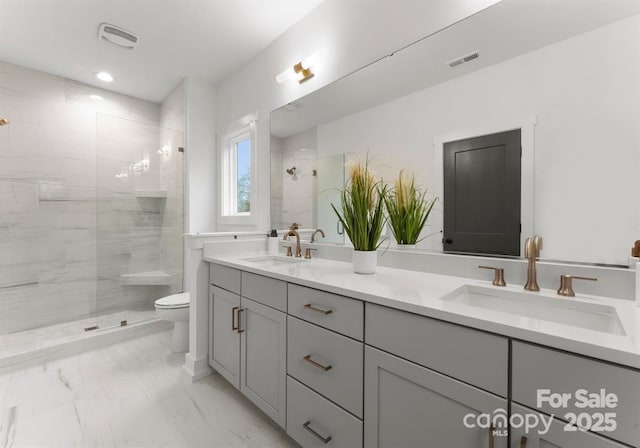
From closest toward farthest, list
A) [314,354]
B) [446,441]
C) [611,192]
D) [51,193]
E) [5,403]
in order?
1. [446,441]
2. [611,192]
3. [314,354]
4. [5,403]
5. [51,193]

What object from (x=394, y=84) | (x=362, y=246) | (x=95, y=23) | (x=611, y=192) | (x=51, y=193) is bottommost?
(x=362, y=246)

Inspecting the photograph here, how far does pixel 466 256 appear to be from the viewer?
50.3 inches

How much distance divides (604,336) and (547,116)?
81 cm

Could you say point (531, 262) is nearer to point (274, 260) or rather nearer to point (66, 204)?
point (274, 260)

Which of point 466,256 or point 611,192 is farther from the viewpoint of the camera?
point 466,256

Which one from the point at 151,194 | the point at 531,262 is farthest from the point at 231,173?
the point at 531,262

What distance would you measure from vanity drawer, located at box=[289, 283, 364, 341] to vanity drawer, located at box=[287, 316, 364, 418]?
3cm

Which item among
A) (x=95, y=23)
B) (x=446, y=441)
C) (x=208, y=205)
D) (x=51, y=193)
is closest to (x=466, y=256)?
(x=446, y=441)

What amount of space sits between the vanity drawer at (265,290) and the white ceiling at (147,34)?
71.8 inches

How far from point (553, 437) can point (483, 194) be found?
0.87 metres

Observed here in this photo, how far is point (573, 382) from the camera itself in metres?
0.63

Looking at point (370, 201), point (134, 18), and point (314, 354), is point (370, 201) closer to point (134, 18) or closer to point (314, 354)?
point (314, 354)

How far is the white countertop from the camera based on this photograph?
604mm

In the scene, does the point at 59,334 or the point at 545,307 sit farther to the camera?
the point at 59,334
